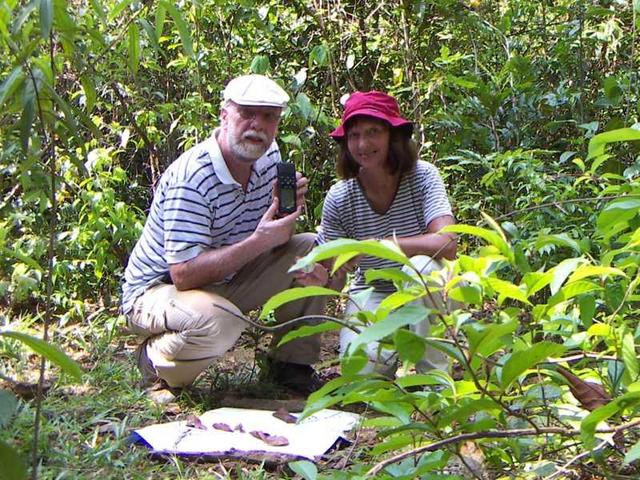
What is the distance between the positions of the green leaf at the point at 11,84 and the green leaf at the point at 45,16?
0.10 meters

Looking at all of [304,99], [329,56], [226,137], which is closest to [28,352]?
[226,137]

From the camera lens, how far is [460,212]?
13.5 feet

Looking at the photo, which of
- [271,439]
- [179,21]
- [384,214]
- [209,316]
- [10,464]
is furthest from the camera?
[384,214]

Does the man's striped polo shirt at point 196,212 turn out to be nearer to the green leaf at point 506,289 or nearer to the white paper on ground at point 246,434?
the white paper on ground at point 246,434

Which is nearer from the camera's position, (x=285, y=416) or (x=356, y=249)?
(x=356, y=249)

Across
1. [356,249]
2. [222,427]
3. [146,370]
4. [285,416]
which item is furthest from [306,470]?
[146,370]

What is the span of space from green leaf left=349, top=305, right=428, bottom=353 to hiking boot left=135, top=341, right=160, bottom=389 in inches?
90.8

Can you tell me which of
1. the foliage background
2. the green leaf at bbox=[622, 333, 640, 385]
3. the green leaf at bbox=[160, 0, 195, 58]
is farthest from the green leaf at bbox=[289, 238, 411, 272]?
the foliage background

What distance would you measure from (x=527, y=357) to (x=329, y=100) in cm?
388

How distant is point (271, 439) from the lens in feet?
8.08

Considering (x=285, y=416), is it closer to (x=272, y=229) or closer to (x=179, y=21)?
(x=272, y=229)

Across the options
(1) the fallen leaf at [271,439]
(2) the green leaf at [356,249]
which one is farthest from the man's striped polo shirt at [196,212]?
(2) the green leaf at [356,249]

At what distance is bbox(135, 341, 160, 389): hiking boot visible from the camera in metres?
3.16

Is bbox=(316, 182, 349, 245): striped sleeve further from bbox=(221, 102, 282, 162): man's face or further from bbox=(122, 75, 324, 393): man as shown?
bbox=(221, 102, 282, 162): man's face
